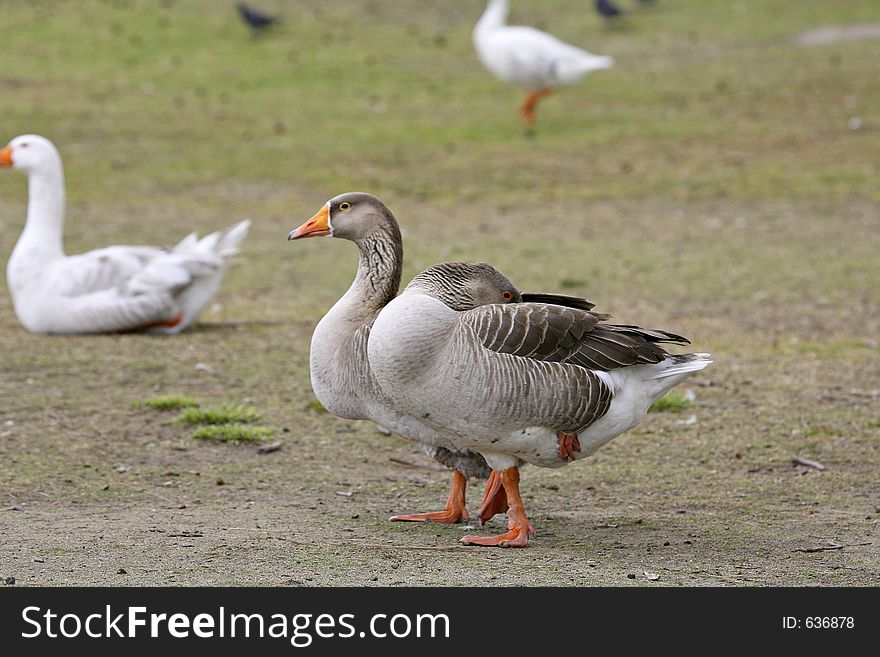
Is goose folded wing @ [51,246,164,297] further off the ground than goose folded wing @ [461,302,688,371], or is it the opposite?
goose folded wing @ [51,246,164,297]

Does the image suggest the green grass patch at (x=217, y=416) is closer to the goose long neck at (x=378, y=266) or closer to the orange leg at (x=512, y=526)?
the goose long neck at (x=378, y=266)

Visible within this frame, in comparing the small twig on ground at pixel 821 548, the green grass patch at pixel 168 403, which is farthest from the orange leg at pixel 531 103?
the small twig on ground at pixel 821 548

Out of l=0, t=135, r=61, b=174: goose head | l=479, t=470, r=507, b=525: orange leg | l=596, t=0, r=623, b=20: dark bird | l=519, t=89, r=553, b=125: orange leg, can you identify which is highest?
l=596, t=0, r=623, b=20: dark bird

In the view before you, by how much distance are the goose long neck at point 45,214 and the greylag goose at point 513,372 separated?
4.83 metres

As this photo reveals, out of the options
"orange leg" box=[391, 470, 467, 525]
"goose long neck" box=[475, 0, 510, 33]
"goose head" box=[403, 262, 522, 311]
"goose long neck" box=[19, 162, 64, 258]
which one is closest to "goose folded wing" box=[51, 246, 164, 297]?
"goose long neck" box=[19, 162, 64, 258]

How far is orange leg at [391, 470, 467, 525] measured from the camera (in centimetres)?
565

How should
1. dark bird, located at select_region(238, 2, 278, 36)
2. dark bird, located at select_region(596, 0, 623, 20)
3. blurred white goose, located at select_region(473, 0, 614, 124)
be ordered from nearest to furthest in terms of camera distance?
blurred white goose, located at select_region(473, 0, 614, 124), dark bird, located at select_region(238, 2, 278, 36), dark bird, located at select_region(596, 0, 623, 20)

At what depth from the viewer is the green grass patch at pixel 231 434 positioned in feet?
22.9

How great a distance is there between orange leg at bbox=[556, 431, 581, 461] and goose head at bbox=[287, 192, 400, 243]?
1.26 metres

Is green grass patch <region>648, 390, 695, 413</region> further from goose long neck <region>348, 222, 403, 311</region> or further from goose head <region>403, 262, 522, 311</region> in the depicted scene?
goose long neck <region>348, 222, 403, 311</region>

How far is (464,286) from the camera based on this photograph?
17.6 feet

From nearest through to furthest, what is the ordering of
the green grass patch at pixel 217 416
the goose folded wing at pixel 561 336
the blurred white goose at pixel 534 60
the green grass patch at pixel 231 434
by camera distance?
the goose folded wing at pixel 561 336 → the green grass patch at pixel 231 434 → the green grass patch at pixel 217 416 → the blurred white goose at pixel 534 60

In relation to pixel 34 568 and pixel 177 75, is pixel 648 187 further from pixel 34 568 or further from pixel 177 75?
pixel 34 568

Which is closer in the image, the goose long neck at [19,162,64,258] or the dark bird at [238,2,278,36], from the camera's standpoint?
the goose long neck at [19,162,64,258]
